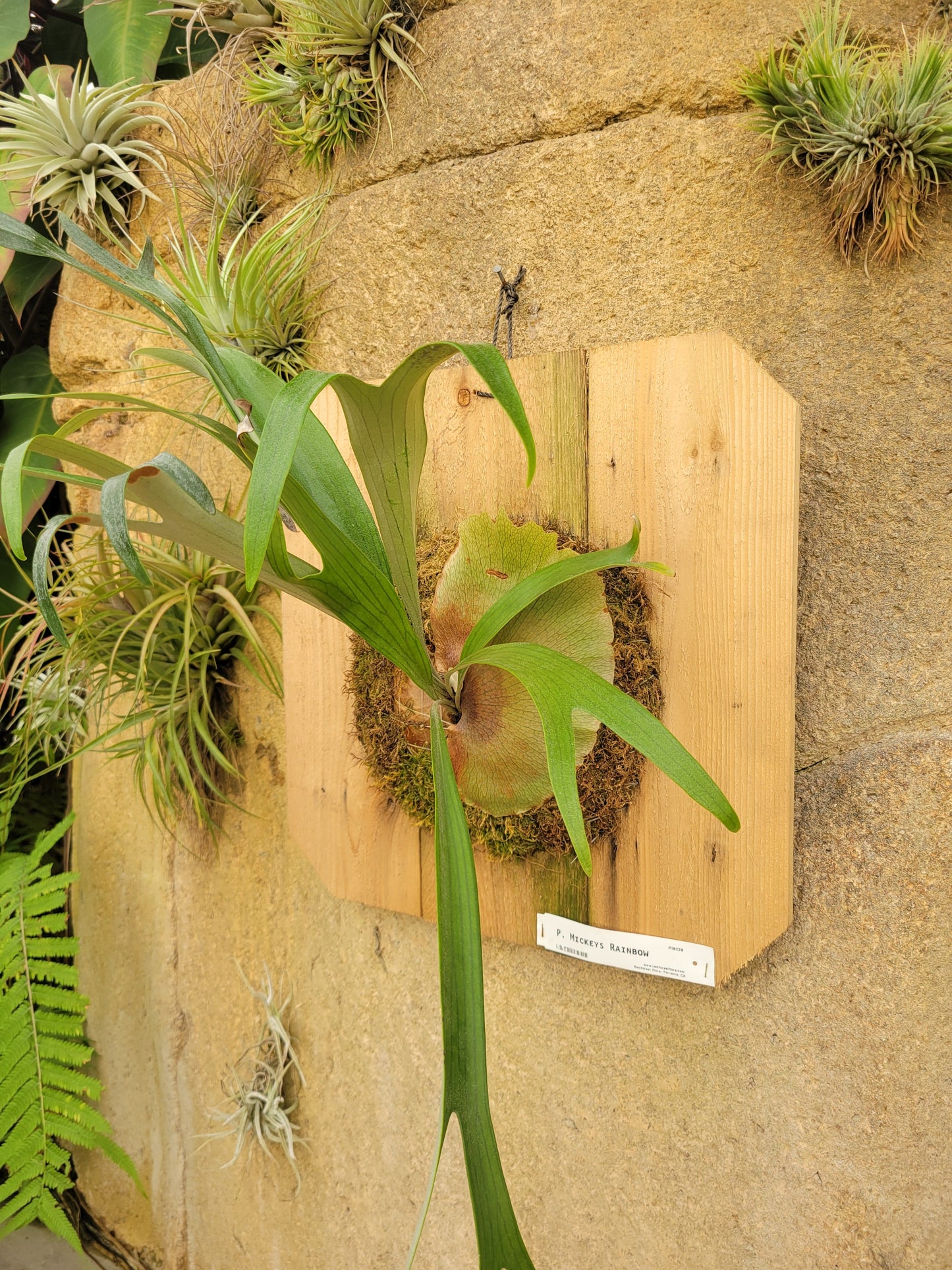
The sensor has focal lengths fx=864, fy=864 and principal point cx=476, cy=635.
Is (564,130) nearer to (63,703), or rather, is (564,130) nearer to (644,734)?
(644,734)

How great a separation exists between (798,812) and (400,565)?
558 mm

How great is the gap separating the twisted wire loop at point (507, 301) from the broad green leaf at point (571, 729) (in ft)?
1.99

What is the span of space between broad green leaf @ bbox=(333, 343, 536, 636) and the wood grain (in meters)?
0.25

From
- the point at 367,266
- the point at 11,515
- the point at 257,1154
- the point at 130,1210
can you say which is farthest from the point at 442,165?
the point at 130,1210

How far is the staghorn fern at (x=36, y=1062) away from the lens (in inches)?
54.6

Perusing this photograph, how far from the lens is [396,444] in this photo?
819mm

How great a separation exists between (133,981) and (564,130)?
5.41 ft

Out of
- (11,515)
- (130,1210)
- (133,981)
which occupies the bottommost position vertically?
(130,1210)

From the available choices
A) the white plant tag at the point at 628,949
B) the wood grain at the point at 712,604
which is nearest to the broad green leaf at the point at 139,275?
the wood grain at the point at 712,604

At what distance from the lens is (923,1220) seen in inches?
37.4

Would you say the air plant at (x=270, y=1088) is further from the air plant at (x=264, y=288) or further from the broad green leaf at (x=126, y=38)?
the broad green leaf at (x=126, y=38)

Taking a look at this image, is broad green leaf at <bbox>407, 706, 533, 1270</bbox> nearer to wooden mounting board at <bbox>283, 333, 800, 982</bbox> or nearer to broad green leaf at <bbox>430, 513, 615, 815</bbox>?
broad green leaf at <bbox>430, 513, 615, 815</bbox>

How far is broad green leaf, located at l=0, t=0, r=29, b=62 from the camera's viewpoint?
1.60 meters

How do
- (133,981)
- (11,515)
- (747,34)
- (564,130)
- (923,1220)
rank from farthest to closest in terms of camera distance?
(133,981) → (564,130) → (747,34) → (923,1220) → (11,515)
